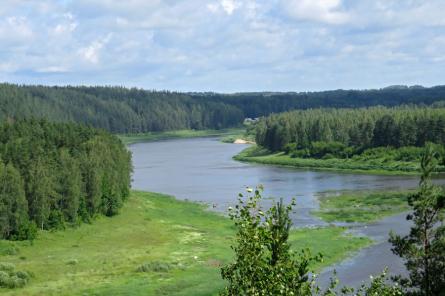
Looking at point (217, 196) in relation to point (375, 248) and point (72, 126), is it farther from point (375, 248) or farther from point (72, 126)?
point (375, 248)

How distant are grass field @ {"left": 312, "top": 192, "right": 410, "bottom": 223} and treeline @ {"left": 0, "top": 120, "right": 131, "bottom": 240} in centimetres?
3526

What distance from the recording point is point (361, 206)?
107500 millimetres

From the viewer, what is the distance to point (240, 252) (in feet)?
62.7

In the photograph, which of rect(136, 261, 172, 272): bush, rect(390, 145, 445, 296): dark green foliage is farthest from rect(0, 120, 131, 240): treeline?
rect(390, 145, 445, 296): dark green foliage

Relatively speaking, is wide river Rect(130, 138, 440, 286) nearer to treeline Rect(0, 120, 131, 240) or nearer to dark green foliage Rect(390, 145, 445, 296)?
treeline Rect(0, 120, 131, 240)

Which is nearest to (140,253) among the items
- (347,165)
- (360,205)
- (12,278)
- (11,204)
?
(12,278)

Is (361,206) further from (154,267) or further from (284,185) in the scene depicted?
(154,267)

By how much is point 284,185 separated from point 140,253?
63.5 m

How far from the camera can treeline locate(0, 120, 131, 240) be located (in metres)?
84.3

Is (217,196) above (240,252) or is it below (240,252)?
below

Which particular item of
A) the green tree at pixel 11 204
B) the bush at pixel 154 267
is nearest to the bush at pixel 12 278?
the bush at pixel 154 267

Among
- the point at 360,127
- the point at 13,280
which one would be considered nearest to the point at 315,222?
the point at 13,280

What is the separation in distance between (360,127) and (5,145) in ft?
397

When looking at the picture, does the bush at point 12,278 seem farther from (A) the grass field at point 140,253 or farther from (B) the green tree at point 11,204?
(B) the green tree at point 11,204
